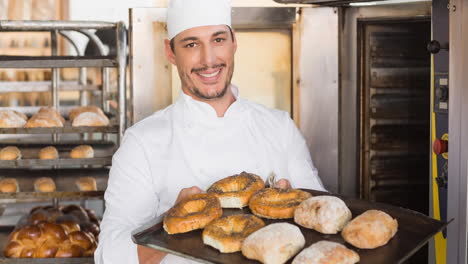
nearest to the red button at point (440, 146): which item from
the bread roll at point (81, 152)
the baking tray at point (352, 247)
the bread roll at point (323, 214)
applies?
the baking tray at point (352, 247)

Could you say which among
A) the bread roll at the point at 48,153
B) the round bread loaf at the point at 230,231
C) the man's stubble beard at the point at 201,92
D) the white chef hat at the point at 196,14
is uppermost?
the white chef hat at the point at 196,14

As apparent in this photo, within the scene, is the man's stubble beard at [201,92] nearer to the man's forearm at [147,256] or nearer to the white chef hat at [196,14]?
the white chef hat at [196,14]

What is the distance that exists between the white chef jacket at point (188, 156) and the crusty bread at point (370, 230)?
65cm

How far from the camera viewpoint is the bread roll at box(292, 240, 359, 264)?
1.27 metres

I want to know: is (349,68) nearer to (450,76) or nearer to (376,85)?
(376,85)

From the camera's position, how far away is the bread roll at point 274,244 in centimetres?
131

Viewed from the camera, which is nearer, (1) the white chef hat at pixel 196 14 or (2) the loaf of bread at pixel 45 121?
(1) the white chef hat at pixel 196 14

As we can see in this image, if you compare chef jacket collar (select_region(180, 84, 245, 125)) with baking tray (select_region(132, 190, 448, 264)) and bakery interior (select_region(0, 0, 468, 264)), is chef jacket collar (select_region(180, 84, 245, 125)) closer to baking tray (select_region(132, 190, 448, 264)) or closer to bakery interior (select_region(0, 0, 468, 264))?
baking tray (select_region(132, 190, 448, 264))

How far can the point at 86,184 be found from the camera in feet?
9.68

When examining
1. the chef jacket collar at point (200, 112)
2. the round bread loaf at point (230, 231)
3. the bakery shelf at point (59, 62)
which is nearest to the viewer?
the round bread loaf at point (230, 231)

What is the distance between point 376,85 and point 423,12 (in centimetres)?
41

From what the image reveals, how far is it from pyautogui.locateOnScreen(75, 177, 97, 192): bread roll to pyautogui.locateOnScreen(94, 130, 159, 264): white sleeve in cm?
100

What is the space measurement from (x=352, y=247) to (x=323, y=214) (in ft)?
0.36

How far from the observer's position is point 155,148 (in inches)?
77.8
